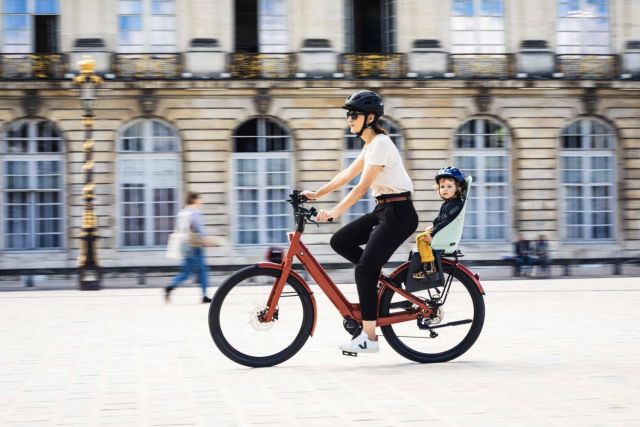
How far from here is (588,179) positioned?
2602cm

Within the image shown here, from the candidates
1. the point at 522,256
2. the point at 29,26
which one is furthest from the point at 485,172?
the point at 29,26

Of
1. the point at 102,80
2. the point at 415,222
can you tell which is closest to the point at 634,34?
the point at 102,80

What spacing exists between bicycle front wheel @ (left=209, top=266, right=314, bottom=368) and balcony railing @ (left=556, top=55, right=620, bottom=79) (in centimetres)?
1954

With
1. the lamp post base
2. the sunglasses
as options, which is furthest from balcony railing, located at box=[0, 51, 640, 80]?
the sunglasses

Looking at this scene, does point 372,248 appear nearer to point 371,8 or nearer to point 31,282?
point 31,282

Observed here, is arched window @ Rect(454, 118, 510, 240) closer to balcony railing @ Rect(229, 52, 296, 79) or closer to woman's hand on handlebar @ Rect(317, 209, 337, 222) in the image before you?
balcony railing @ Rect(229, 52, 296, 79)

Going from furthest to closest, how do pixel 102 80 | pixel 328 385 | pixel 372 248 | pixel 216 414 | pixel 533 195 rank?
pixel 533 195
pixel 102 80
pixel 372 248
pixel 328 385
pixel 216 414

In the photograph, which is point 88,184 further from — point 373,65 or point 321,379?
point 321,379

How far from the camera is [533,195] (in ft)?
84.2

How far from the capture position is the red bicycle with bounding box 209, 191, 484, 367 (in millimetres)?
7363

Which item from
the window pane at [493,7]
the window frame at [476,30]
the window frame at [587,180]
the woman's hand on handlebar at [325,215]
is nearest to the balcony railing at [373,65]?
the window frame at [476,30]

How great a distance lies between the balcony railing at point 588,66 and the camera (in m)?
25.7

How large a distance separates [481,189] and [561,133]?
92.4 inches

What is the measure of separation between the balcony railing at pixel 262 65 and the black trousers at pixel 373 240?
57.7 feet
